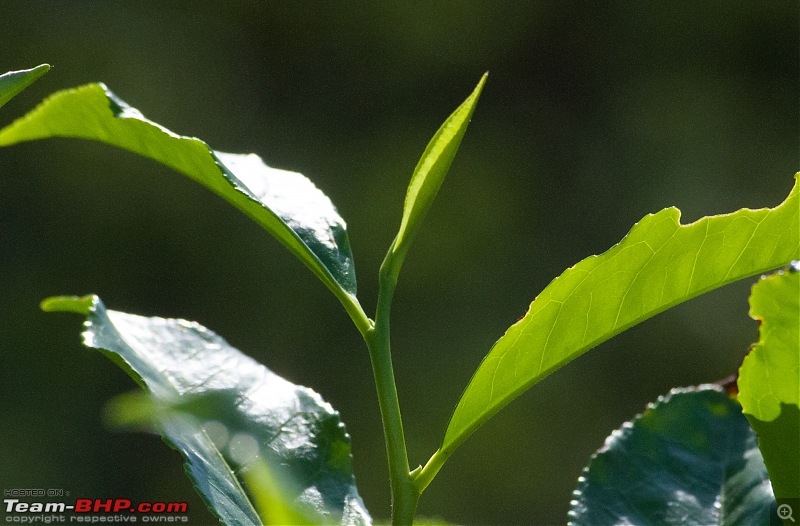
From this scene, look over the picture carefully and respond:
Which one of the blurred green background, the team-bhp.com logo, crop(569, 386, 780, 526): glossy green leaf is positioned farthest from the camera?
the blurred green background

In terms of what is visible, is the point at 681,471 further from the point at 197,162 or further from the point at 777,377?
the point at 197,162

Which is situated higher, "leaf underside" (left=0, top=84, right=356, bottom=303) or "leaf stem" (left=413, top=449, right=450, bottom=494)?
"leaf underside" (left=0, top=84, right=356, bottom=303)

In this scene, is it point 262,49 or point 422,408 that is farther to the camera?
point 262,49

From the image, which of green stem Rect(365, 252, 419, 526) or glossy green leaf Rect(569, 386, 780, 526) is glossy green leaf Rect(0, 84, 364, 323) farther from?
glossy green leaf Rect(569, 386, 780, 526)

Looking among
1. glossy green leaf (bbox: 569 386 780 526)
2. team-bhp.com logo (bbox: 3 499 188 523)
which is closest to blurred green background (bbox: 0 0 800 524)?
team-bhp.com logo (bbox: 3 499 188 523)

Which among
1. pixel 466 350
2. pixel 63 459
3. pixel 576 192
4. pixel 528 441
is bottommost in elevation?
pixel 63 459

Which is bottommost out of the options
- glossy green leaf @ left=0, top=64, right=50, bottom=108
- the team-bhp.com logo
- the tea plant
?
the team-bhp.com logo

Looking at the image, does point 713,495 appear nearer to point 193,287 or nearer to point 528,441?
point 528,441

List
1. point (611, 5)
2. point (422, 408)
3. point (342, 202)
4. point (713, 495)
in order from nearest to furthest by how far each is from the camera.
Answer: point (713, 495)
point (422, 408)
point (342, 202)
point (611, 5)

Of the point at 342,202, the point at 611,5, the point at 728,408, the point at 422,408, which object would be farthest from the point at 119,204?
the point at 728,408
